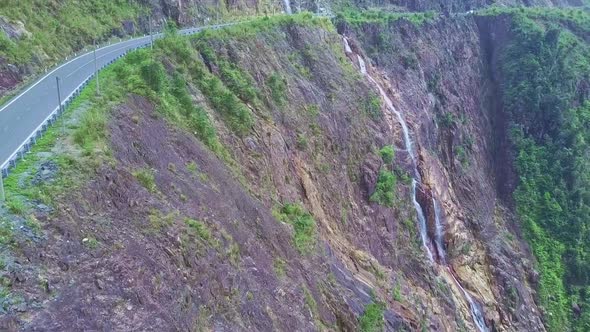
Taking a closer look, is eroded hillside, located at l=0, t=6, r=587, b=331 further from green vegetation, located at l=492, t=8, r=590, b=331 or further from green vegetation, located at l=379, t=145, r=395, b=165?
green vegetation, located at l=492, t=8, r=590, b=331

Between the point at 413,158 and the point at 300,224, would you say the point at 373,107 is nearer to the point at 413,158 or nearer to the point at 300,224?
the point at 413,158

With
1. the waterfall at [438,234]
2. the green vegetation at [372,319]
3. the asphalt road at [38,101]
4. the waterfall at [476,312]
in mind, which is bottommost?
the waterfall at [476,312]

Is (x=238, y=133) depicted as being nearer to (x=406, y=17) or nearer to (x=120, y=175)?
(x=120, y=175)

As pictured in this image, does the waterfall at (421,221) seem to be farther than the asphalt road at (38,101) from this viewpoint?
Yes

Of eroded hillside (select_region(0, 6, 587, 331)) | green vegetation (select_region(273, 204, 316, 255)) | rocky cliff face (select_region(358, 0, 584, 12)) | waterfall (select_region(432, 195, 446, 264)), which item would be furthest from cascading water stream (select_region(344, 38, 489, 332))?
rocky cliff face (select_region(358, 0, 584, 12))

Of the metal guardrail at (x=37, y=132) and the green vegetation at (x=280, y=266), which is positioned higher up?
the metal guardrail at (x=37, y=132)

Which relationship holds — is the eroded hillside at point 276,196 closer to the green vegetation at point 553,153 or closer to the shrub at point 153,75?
the shrub at point 153,75

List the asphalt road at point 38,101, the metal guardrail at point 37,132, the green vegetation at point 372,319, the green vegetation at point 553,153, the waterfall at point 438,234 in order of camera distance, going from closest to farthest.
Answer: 1. the metal guardrail at point 37,132
2. the asphalt road at point 38,101
3. the green vegetation at point 372,319
4. the waterfall at point 438,234
5. the green vegetation at point 553,153

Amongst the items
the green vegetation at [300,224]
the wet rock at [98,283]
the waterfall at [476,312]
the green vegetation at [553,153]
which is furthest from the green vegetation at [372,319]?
the green vegetation at [553,153]
